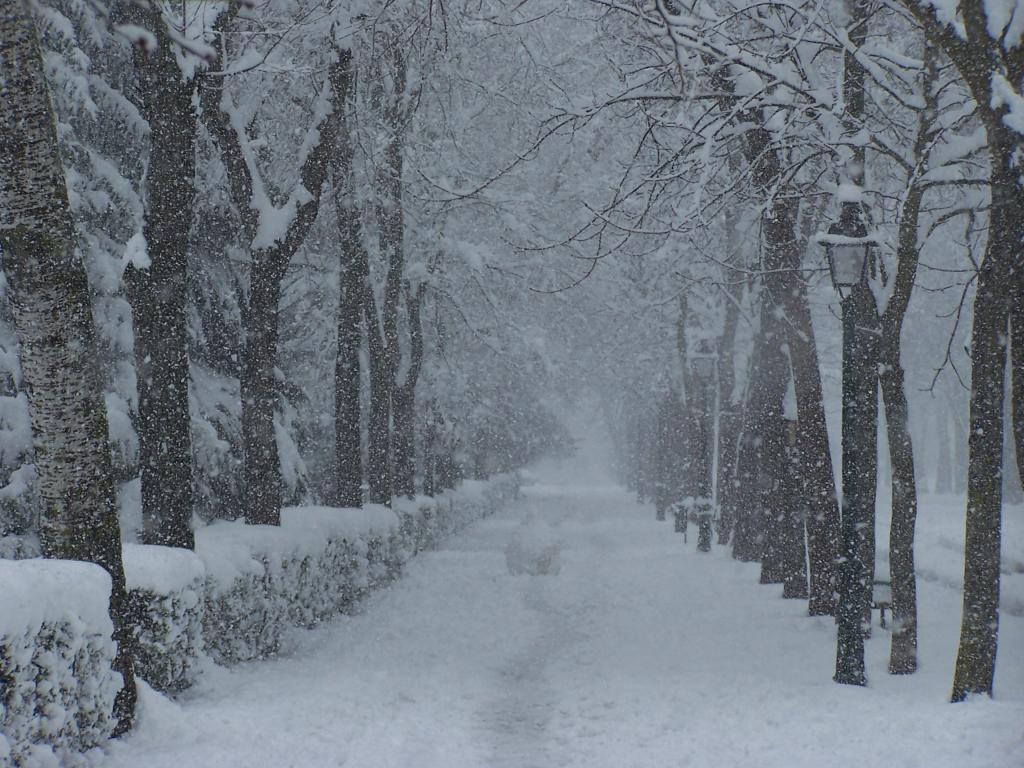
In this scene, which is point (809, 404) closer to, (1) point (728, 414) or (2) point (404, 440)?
(1) point (728, 414)

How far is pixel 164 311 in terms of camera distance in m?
9.21

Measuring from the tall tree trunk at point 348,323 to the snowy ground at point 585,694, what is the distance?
7.43 ft

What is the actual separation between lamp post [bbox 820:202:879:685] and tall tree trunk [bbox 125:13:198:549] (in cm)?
605

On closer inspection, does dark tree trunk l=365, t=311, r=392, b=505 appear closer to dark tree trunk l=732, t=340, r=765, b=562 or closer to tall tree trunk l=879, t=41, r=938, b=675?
dark tree trunk l=732, t=340, r=765, b=562

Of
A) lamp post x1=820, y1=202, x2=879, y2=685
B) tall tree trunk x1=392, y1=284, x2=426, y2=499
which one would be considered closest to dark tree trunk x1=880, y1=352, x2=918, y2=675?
lamp post x1=820, y1=202, x2=879, y2=685

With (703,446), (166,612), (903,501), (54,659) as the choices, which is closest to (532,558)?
(703,446)

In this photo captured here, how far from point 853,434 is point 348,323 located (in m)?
9.60

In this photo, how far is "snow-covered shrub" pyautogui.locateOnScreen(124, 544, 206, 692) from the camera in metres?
7.56

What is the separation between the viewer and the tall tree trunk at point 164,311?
913cm

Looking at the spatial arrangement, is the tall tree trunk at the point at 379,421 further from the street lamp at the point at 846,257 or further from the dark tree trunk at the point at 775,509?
the street lamp at the point at 846,257

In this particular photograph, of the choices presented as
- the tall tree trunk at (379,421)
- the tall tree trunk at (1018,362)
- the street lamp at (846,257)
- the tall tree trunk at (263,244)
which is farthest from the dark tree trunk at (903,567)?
the tall tree trunk at (379,421)

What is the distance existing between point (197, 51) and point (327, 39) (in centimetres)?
1065

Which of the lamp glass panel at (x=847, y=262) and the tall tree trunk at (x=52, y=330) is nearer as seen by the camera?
the tall tree trunk at (x=52, y=330)

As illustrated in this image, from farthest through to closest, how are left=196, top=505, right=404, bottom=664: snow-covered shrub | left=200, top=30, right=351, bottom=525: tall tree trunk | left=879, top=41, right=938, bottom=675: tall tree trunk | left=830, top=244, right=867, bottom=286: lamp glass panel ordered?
left=200, top=30, right=351, bottom=525: tall tree trunk → left=879, top=41, right=938, bottom=675: tall tree trunk → left=196, top=505, right=404, bottom=664: snow-covered shrub → left=830, top=244, right=867, bottom=286: lamp glass panel
